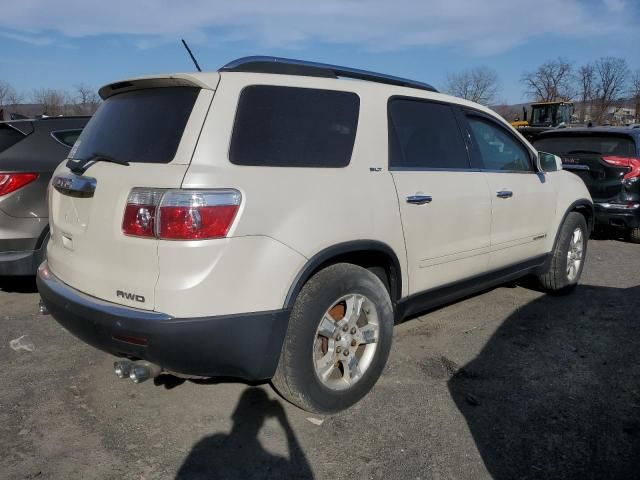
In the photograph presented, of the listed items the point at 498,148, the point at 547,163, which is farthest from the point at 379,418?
the point at 547,163

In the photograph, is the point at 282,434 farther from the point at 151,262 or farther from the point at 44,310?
the point at 44,310

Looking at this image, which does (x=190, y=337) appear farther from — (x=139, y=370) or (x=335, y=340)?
(x=335, y=340)

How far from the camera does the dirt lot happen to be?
2564 millimetres

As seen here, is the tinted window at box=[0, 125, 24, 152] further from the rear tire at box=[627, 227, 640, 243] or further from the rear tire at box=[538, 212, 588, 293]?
the rear tire at box=[627, 227, 640, 243]

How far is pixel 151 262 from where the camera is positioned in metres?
2.40

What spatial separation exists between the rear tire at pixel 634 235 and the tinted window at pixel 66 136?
743 cm

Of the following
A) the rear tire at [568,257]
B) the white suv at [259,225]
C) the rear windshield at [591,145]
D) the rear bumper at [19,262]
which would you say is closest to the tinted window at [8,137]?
the rear bumper at [19,262]

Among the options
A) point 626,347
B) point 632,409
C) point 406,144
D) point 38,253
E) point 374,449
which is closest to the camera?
point 374,449

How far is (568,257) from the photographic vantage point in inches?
204

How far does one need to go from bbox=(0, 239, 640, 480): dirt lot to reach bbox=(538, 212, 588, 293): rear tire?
0.88m

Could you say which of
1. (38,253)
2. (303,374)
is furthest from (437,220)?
(38,253)

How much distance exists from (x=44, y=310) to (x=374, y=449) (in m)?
2.02

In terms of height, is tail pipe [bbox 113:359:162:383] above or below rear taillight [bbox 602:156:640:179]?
below

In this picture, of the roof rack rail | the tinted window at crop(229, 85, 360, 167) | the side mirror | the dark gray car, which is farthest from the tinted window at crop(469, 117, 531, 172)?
the dark gray car
